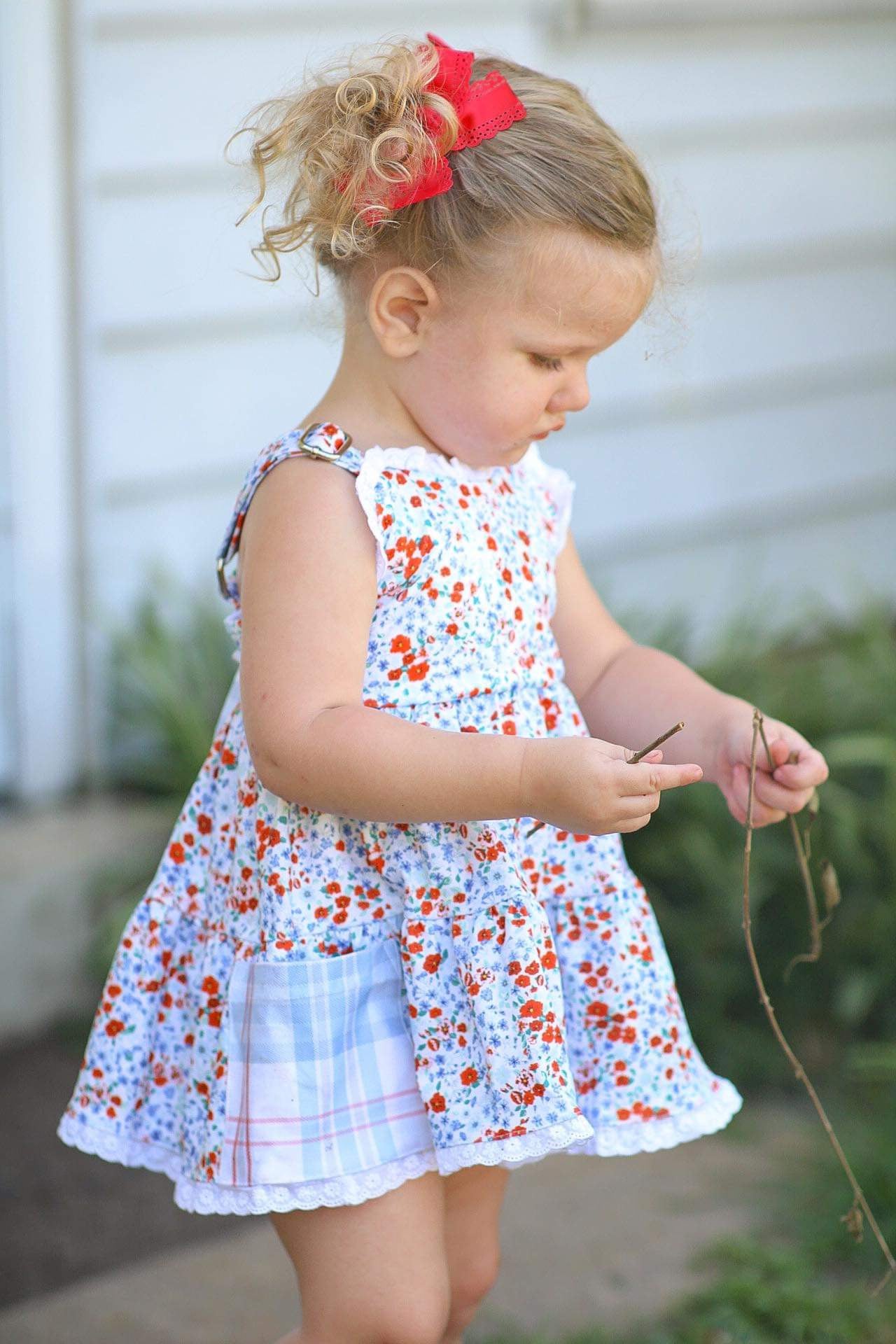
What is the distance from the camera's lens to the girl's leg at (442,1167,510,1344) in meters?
1.91

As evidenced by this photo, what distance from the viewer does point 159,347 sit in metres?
3.39

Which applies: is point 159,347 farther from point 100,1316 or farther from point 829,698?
point 100,1316

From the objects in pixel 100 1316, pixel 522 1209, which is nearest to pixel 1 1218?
pixel 100 1316

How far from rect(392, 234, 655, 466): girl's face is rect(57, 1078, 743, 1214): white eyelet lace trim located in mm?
714

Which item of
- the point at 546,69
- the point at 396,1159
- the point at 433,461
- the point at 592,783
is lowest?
the point at 396,1159

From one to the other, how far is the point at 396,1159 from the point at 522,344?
84 centimetres

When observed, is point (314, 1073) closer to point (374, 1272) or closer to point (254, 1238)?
point (374, 1272)

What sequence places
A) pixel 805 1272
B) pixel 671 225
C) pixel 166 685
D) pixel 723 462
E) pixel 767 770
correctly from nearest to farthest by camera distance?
1. pixel 767 770
2. pixel 805 1272
3. pixel 166 685
4. pixel 671 225
5. pixel 723 462

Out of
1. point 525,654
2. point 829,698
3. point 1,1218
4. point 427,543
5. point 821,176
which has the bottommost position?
point 1,1218

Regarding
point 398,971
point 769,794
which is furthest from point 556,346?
point 398,971

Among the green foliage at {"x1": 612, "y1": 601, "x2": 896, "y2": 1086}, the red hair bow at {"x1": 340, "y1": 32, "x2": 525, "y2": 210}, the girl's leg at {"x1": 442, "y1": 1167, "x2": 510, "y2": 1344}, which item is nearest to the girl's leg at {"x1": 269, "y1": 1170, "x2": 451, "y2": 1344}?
the girl's leg at {"x1": 442, "y1": 1167, "x2": 510, "y2": 1344}

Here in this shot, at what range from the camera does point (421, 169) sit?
160cm

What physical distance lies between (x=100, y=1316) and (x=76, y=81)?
2220 mm

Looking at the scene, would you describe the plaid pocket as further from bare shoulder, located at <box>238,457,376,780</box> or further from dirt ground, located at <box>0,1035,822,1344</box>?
dirt ground, located at <box>0,1035,822,1344</box>
